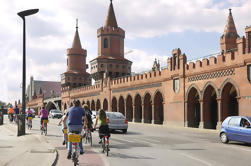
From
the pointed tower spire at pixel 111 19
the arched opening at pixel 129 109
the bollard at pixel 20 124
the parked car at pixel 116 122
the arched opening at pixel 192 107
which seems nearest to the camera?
the bollard at pixel 20 124

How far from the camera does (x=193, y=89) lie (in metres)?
32.8

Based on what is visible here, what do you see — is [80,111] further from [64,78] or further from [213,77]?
[64,78]

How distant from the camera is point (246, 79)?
25.7 meters

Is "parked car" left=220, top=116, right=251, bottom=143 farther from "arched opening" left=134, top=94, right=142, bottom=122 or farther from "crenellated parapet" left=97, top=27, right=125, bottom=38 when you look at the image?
"crenellated parapet" left=97, top=27, right=125, bottom=38

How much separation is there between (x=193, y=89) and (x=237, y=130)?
18044 millimetres

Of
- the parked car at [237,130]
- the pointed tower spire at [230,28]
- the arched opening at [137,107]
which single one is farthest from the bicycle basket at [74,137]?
the arched opening at [137,107]

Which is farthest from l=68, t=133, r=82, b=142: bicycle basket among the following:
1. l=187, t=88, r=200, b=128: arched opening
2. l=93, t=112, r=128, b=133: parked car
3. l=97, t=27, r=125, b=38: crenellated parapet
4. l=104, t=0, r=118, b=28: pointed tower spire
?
l=104, t=0, r=118, b=28: pointed tower spire

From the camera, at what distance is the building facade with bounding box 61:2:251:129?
2652 cm

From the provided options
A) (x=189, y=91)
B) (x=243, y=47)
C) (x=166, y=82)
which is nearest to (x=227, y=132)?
(x=243, y=47)

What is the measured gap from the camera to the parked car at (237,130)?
1448 centimetres

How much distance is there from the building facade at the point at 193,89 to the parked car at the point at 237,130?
1048cm

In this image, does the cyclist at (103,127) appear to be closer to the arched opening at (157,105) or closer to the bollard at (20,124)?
the bollard at (20,124)

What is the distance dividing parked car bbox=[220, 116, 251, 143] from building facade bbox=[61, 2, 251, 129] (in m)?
10.5

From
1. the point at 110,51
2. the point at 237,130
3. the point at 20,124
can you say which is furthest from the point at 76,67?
the point at 237,130
